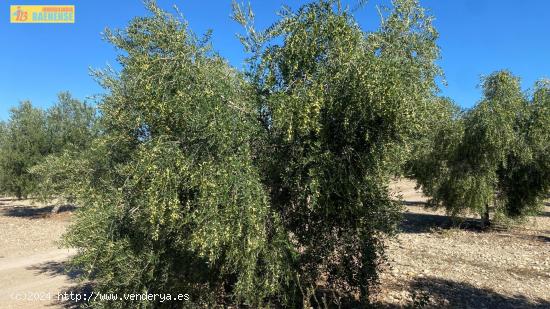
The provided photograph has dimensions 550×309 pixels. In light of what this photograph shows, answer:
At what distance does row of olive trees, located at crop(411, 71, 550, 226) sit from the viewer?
17.4 meters

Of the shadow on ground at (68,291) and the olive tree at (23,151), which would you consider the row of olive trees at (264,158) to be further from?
the olive tree at (23,151)

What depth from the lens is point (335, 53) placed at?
6.60m

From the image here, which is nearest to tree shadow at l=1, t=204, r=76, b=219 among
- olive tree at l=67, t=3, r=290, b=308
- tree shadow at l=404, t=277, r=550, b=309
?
olive tree at l=67, t=3, r=290, b=308

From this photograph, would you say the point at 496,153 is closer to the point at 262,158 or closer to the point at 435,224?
the point at 435,224

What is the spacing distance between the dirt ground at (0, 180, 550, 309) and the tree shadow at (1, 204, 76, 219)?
18.0 feet

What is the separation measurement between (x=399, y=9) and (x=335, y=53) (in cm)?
151

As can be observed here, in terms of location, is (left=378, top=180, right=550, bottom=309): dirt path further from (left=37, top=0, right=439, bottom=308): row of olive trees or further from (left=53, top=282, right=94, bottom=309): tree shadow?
(left=53, top=282, right=94, bottom=309): tree shadow

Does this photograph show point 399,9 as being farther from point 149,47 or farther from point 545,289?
point 545,289

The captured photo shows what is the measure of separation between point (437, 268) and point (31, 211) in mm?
28601

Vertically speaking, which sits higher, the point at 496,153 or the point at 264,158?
the point at 496,153

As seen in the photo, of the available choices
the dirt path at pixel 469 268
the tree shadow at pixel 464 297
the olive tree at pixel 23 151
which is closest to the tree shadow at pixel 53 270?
the dirt path at pixel 469 268

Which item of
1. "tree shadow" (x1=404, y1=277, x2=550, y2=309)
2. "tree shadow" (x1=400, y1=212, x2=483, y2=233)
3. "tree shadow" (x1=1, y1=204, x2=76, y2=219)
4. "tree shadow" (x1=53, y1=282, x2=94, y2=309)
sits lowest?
"tree shadow" (x1=404, y1=277, x2=550, y2=309)

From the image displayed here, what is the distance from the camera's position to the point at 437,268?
1299cm

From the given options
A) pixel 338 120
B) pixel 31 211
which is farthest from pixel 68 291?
pixel 31 211
